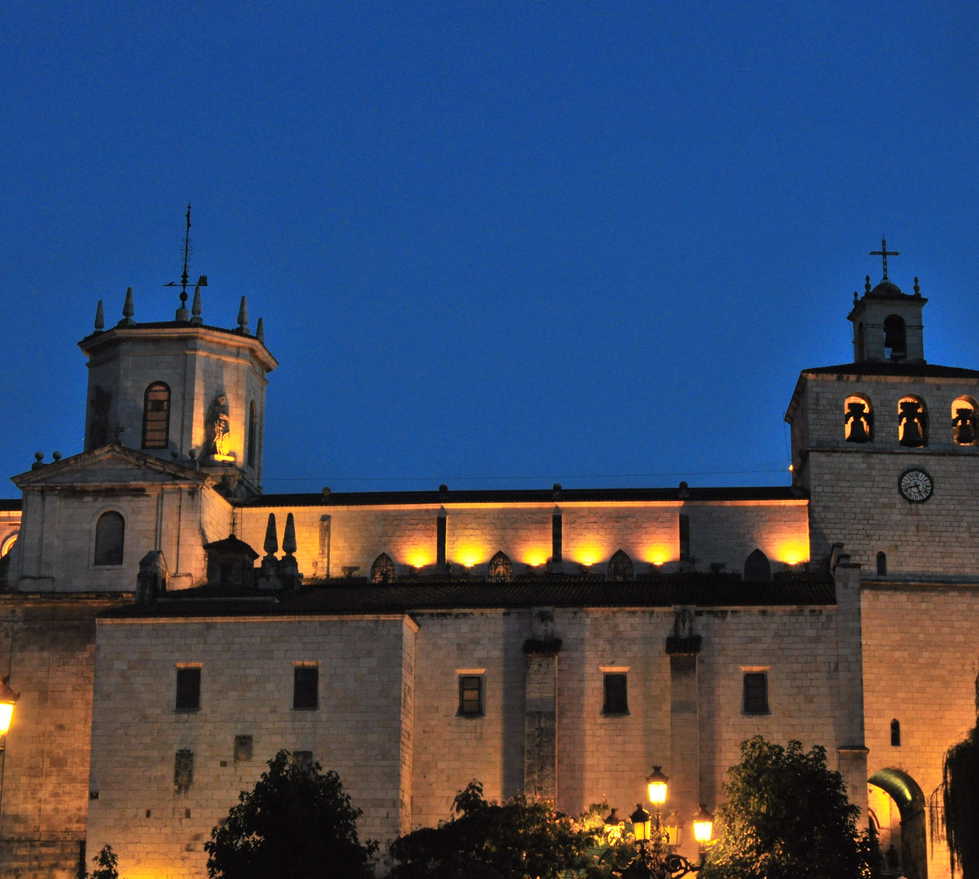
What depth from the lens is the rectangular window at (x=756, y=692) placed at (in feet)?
195

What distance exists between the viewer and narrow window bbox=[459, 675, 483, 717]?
197 feet

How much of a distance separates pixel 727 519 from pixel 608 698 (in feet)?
43.6

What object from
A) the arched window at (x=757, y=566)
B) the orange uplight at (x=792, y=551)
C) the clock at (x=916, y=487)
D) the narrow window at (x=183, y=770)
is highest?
the clock at (x=916, y=487)

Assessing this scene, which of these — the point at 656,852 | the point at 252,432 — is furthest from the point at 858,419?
the point at 656,852

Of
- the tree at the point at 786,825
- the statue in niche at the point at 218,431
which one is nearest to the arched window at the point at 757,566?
the tree at the point at 786,825

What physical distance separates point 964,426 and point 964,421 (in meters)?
0.24

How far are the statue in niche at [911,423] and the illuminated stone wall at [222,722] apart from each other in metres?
23.7

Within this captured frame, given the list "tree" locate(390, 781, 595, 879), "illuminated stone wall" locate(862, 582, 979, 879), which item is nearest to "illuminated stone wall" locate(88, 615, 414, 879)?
"tree" locate(390, 781, 595, 879)

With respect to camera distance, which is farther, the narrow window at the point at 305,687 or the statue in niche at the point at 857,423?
the statue in niche at the point at 857,423

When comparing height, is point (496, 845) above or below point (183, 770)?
below

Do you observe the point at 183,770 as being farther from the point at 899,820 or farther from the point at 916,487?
the point at 916,487

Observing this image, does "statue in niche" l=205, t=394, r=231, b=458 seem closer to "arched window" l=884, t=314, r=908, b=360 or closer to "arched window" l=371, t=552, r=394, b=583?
"arched window" l=371, t=552, r=394, b=583

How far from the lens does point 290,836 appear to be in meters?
42.9

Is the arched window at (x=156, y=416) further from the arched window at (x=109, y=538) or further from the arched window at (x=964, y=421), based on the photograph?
the arched window at (x=964, y=421)
